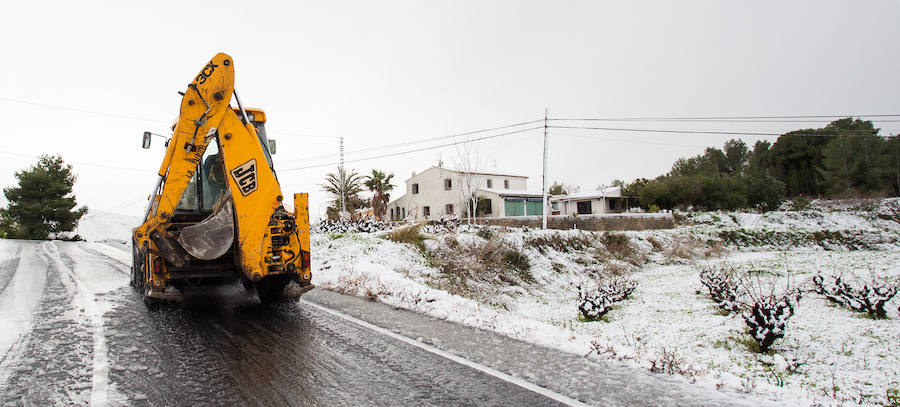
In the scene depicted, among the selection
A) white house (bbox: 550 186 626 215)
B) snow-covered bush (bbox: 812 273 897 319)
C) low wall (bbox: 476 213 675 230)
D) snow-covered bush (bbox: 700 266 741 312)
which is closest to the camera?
snow-covered bush (bbox: 812 273 897 319)

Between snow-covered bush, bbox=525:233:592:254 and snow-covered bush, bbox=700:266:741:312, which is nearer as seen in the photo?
snow-covered bush, bbox=700:266:741:312

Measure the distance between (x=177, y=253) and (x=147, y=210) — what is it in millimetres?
907

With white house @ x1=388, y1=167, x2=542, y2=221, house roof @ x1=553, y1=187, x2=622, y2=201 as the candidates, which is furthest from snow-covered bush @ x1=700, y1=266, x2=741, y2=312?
house roof @ x1=553, y1=187, x2=622, y2=201

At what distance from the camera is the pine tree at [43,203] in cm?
3581

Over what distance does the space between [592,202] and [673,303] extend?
134 feet

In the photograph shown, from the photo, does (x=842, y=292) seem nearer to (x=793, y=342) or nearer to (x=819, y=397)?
(x=793, y=342)

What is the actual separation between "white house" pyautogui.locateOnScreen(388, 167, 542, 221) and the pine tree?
29.2 meters

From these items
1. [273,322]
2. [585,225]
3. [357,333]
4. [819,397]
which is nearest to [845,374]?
[819,397]

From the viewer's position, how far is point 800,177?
5438cm

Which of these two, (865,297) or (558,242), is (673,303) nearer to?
(865,297)

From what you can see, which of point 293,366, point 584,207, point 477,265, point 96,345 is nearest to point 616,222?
point 477,265

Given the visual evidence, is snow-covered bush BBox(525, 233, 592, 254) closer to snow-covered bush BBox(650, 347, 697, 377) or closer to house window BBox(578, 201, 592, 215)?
snow-covered bush BBox(650, 347, 697, 377)

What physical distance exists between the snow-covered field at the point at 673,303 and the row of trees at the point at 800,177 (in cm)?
1508

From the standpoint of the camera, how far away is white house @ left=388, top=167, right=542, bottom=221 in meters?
41.4
